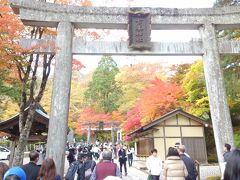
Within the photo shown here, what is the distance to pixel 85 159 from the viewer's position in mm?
7625

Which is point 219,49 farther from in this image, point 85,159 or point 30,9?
point 30,9

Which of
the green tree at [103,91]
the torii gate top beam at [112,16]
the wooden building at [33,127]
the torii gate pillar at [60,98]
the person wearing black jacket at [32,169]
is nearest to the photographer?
the person wearing black jacket at [32,169]

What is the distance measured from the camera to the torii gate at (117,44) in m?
8.16

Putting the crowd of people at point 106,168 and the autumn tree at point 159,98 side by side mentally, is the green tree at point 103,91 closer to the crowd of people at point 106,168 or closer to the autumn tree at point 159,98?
the autumn tree at point 159,98

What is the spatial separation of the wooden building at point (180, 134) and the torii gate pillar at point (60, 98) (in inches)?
526

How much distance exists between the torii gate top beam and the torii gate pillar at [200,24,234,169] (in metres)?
0.50

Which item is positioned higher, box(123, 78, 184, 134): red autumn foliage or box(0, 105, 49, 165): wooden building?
box(123, 78, 184, 134): red autumn foliage

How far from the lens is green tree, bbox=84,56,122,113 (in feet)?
150

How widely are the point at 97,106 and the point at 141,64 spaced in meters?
11.0

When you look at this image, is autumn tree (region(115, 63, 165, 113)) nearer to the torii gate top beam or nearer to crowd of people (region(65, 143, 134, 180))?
crowd of people (region(65, 143, 134, 180))

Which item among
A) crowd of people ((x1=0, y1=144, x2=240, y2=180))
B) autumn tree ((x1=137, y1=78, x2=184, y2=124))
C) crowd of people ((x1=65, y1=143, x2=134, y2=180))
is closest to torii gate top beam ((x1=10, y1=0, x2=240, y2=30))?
crowd of people ((x1=65, y1=143, x2=134, y2=180))

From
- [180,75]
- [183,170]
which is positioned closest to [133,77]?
[180,75]

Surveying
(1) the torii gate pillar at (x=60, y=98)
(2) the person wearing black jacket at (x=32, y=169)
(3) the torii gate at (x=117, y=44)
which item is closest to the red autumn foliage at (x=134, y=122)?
(3) the torii gate at (x=117, y=44)

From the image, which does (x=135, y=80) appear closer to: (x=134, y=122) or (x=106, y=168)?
(x=134, y=122)
